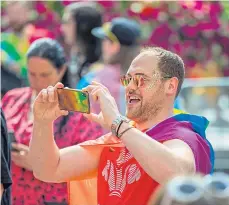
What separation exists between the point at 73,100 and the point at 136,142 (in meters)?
0.38

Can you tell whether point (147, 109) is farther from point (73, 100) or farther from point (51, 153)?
point (51, 153)

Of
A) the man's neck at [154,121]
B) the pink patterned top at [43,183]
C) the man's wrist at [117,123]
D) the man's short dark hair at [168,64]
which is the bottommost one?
the pink patterned top at [43,183]

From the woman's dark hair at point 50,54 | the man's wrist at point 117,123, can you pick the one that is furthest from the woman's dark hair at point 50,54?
the man's wrist at point 117,123

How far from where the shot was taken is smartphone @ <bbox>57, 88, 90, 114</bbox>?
3.83m

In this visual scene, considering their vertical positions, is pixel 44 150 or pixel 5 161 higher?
pixel 44 150

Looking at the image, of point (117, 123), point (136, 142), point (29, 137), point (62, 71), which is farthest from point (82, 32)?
point (136, 142)

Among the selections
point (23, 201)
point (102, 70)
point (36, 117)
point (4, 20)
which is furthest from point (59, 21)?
point (36, 117)

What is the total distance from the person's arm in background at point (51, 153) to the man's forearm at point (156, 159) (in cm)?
49

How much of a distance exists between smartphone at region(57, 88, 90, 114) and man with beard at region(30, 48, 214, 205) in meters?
0.04

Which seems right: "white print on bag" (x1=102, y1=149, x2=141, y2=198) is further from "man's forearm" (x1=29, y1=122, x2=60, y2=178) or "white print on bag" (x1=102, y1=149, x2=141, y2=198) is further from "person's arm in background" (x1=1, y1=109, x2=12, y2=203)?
"person's arm in background" (x1=1, y1=109, x2=12, y2=203)

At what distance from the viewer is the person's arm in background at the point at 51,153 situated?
4.03m

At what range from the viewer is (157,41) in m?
8.54

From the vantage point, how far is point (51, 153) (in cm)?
409

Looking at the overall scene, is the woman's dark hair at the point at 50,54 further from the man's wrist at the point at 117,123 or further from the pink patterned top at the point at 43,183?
the man's wrist at the point at 117,123
